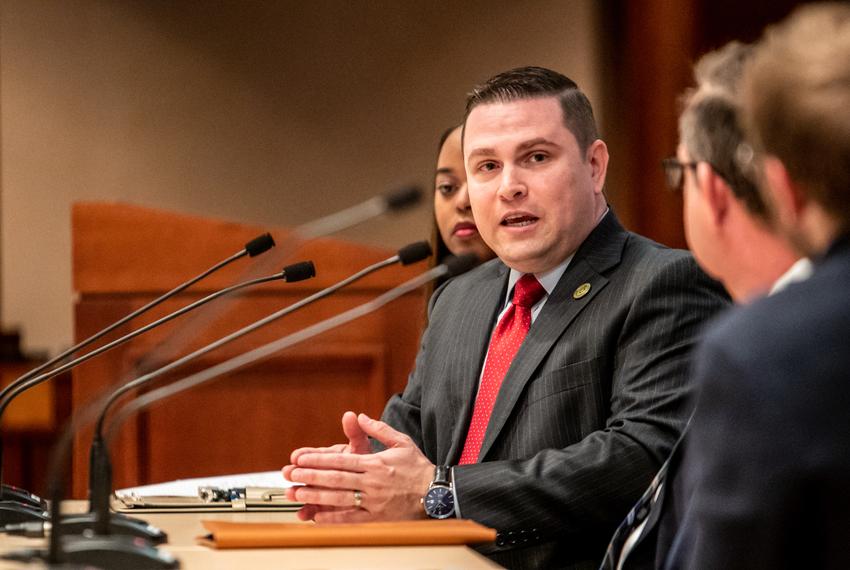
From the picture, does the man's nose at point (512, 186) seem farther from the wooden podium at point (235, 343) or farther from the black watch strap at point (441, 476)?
the wooden podium at point (235, 343)

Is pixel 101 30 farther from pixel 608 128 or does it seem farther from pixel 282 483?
pixel 282 483

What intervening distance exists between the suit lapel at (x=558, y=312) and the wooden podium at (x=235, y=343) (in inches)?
45.0

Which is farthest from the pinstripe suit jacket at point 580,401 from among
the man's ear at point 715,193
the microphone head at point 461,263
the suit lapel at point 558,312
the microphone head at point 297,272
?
the man's ear at point 715,193

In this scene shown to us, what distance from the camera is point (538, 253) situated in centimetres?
279

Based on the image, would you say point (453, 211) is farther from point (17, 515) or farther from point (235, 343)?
point (17, 515)

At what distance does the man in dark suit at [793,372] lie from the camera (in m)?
1.34

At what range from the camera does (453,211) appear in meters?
3.70

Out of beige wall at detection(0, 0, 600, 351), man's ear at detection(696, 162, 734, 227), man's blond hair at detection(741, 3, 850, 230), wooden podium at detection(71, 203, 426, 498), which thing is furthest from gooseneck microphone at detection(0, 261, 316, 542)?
beige wall at detection(0, 0, 600, 351)

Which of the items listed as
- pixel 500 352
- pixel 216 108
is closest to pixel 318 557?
pixel 500 352

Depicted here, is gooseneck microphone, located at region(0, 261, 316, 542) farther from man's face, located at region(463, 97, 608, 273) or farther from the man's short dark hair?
the man's short dark hair

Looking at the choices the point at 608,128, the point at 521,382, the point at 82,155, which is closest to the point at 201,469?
the point at 521,382

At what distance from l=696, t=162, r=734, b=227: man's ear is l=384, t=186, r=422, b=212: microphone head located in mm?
566

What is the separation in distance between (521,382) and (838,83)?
4.59ft

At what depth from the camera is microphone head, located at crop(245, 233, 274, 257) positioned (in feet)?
8.25
